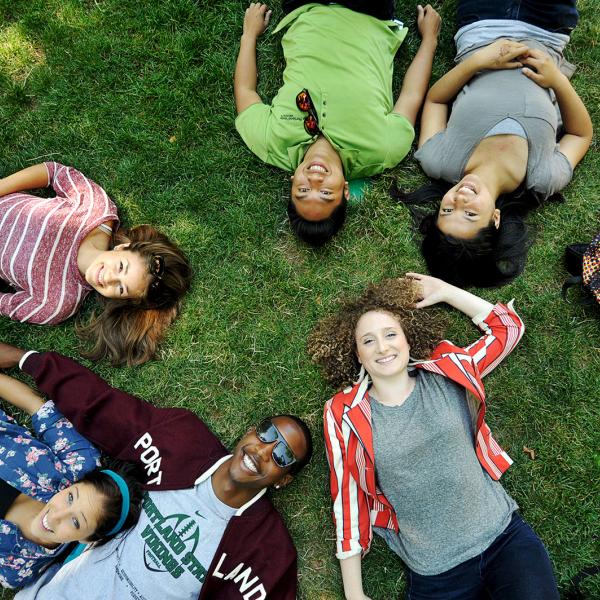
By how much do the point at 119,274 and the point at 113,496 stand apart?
1484 mm

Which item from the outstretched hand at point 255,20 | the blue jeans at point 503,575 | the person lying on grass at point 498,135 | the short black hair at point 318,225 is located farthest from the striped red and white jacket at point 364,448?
the outstretched hand at point 255,20

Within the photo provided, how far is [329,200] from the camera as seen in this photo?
3816 millimetres

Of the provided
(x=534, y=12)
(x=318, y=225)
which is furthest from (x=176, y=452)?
(x=534, y=12)

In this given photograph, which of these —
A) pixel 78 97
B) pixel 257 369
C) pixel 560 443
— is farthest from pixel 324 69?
pixel 560 443

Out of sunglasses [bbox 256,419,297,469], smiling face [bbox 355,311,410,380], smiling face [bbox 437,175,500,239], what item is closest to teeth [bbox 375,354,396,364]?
smiling face [bbox 355,311,410,380]

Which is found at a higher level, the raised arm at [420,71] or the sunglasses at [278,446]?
the raised arm at [420,71]

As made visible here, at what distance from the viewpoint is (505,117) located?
3830mm

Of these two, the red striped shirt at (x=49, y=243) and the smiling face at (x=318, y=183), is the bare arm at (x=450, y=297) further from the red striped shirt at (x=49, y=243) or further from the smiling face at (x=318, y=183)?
the red striped shirt at (x=49, y=243)

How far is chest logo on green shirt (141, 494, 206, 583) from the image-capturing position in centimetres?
357

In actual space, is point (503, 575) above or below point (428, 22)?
below

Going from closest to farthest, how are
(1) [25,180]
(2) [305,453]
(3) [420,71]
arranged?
(2) [305,453] < (1) [25,180] < (3) [420,71]

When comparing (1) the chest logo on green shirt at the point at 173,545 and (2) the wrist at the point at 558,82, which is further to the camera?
(2) the wrist at the point at 558,82

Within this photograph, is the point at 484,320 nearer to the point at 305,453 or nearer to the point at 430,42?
the point at 305,453

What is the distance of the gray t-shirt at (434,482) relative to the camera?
3.53 metres
